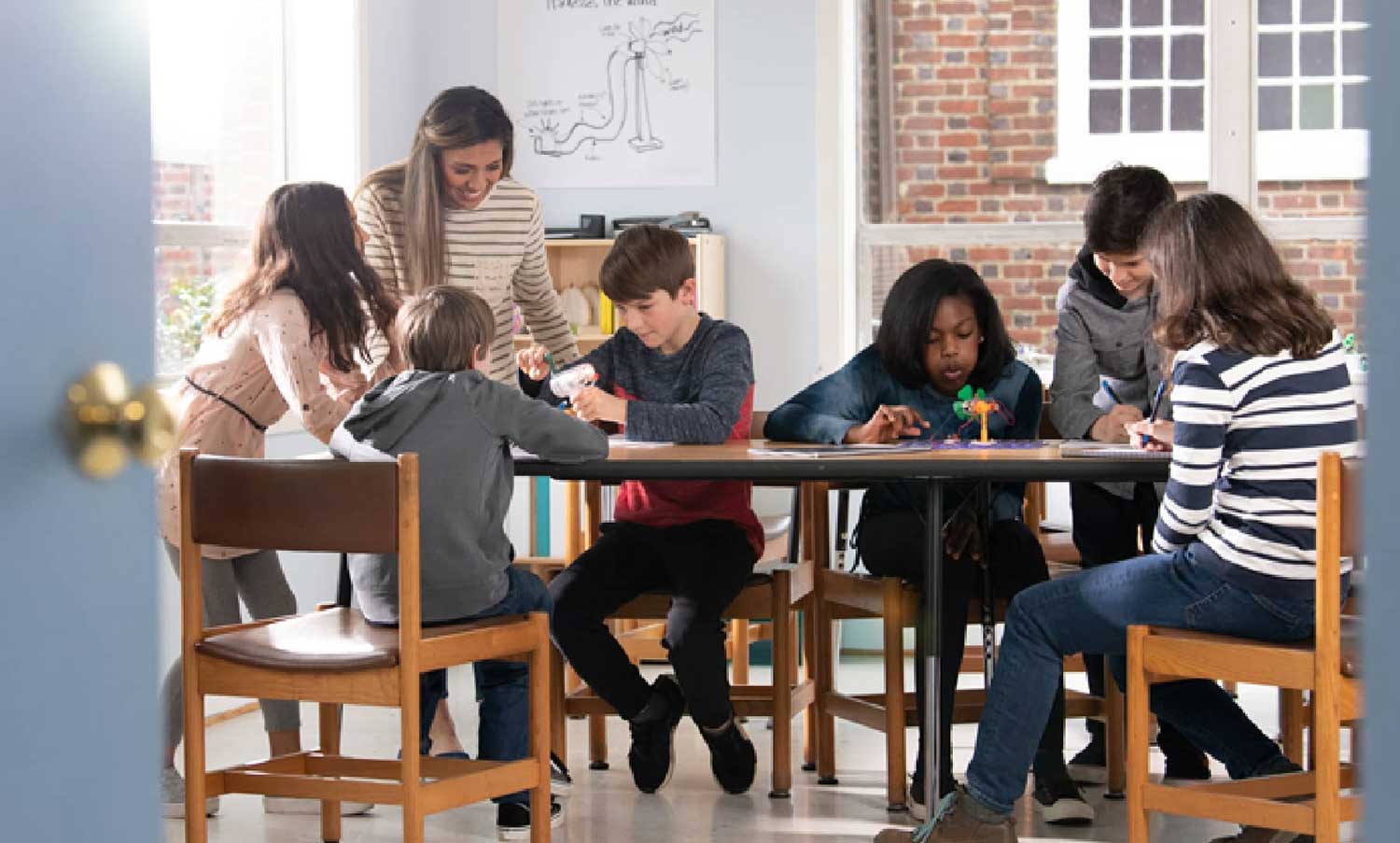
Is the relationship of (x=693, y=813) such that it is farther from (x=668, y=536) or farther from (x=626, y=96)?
(x=626, y=96)

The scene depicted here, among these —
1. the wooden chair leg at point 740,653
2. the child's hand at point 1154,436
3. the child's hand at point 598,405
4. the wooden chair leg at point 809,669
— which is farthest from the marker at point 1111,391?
the wooden chair leg at point 740,653

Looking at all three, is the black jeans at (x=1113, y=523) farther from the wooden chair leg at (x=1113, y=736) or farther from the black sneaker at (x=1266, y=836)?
the black sneaker at (x=1266, y=836)

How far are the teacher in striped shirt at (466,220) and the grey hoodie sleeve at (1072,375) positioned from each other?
119 cm

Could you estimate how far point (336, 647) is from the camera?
255cm

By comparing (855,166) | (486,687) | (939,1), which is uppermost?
(939,1)

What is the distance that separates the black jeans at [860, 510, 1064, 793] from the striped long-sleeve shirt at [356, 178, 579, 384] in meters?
0.95

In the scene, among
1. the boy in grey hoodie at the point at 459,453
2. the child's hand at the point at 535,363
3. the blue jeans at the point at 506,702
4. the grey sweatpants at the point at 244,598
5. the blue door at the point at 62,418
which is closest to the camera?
the blue door at the point at 62,418

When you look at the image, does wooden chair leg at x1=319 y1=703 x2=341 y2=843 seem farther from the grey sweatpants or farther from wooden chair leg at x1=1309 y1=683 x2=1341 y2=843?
wooden chair leg at x1=1309 y1=683 x2=1341 y2=843

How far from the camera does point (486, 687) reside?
2.93m

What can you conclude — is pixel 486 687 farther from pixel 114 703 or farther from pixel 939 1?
pixel 939 1

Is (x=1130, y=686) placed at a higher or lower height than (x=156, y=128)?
lower

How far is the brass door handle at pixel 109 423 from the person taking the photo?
870mm

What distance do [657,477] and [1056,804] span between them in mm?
1018

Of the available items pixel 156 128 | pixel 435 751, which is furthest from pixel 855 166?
pixel 435 751
